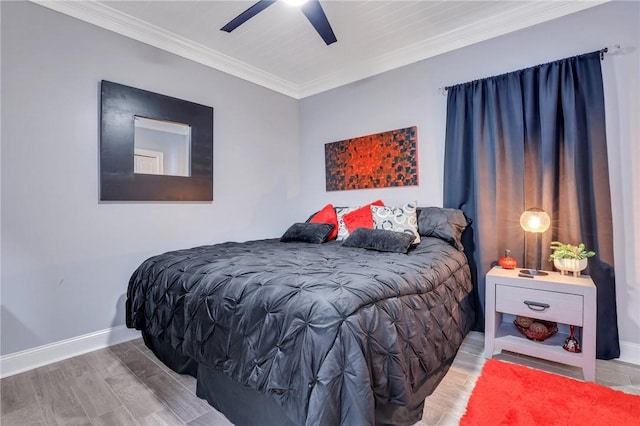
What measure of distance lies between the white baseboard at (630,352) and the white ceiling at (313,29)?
2.43m

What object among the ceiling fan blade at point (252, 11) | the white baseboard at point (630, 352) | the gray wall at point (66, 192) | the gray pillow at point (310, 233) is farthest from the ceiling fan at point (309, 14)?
the white baseboard at point (630, 352)

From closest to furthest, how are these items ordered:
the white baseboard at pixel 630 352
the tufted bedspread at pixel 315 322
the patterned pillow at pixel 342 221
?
the tufted bedspread at pixel 315 322, the white baseboard at pixel 630 352, the patterned pillow at pixel 342 221

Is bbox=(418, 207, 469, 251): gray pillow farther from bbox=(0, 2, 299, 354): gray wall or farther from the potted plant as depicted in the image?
bbox=(0, 2, 299, 354): gray wall

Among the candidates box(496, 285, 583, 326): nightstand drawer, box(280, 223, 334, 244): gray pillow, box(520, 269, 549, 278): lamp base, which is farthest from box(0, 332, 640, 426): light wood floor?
box(280, 223, 334, 244): gray pillow

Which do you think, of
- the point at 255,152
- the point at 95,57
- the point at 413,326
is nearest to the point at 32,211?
the point at 95,57

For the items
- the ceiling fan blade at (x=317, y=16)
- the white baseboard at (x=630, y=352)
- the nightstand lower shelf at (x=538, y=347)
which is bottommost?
the white baseboard at (x=630, y=352)

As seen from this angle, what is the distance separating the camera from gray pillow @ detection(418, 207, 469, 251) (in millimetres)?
2520

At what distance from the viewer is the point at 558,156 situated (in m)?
2.29

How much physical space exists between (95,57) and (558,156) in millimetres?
3658

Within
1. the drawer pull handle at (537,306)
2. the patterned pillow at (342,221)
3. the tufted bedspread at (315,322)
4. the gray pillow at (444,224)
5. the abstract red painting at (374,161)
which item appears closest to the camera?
the tufted bedspread at (315,322)

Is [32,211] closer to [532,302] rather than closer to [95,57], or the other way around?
[95,57]

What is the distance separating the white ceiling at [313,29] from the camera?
2.37 m

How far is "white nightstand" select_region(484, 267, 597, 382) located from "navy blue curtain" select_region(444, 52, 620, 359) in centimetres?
27

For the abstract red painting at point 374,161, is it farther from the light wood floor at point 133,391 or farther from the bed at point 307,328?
the light wood floor at point 133,391
